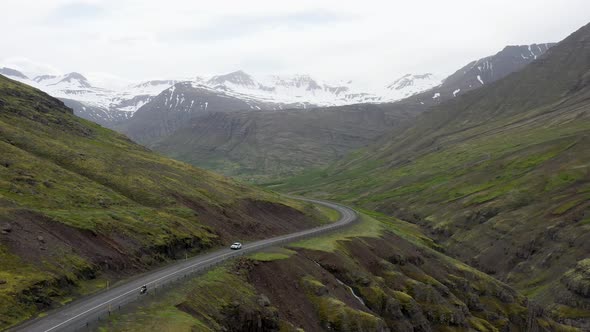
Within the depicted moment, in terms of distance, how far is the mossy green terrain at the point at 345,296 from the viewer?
57.1 meters

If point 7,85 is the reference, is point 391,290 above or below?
below

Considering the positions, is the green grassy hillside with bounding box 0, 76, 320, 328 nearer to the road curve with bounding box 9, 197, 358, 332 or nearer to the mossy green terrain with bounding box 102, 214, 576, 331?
the road curve with bounding box 9, 197, 358, 332

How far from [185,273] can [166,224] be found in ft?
69.1

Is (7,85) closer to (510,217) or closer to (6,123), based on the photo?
(6,123)

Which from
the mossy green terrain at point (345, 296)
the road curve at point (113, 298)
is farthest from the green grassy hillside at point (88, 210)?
the mossy green terrain at point (345, 296)

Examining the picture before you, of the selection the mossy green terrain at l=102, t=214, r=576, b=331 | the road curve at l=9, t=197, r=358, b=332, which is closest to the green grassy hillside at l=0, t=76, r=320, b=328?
the road curve at l=9, t=197, r=358, b=332

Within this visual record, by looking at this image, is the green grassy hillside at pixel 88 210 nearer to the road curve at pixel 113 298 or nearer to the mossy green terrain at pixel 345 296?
the road curve at pixel 113 298

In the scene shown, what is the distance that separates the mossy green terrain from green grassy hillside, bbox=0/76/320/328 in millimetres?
12210

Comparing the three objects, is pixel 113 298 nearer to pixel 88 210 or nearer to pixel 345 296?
pixel 88 210

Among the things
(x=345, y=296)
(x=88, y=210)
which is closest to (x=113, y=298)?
(x=88, y=210)

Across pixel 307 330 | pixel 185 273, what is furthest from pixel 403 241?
pixel 185 273

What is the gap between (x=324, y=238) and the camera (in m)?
105

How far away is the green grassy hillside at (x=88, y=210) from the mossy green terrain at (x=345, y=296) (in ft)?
40.1

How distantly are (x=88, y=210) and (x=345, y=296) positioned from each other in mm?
43909
